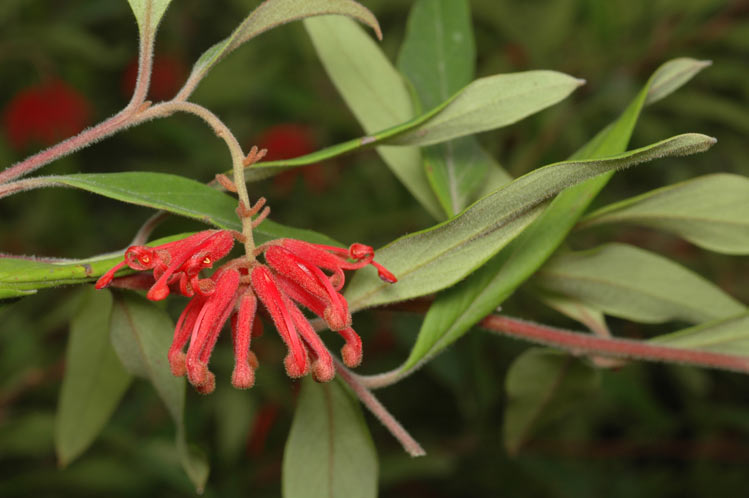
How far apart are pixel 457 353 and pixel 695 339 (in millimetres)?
1174

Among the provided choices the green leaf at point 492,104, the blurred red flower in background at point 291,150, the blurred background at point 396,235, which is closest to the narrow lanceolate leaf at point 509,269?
the green leaf at point 492,104

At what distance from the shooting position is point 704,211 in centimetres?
120

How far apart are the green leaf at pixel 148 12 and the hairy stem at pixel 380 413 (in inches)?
19.9

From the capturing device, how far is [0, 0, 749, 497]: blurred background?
254 centimetres

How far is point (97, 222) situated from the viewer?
391cm

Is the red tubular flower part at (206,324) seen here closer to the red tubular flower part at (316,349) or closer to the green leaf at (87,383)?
the red tubular flower part at (316,349)

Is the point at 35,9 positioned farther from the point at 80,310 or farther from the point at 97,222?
the point at 80,310

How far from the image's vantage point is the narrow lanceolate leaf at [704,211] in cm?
118

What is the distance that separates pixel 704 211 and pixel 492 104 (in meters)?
0.43

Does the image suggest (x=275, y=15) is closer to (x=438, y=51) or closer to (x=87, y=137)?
(x=87, y=137)

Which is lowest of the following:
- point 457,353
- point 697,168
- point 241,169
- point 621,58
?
point 697,168

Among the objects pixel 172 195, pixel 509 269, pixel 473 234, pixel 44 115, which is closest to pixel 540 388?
pixel 509 269

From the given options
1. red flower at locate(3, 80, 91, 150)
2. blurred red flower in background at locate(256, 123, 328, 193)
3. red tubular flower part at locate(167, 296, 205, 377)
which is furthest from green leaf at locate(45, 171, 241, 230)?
→ red flower at locate(3, 80, 91, 150)

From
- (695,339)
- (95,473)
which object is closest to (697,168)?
(695,339)
